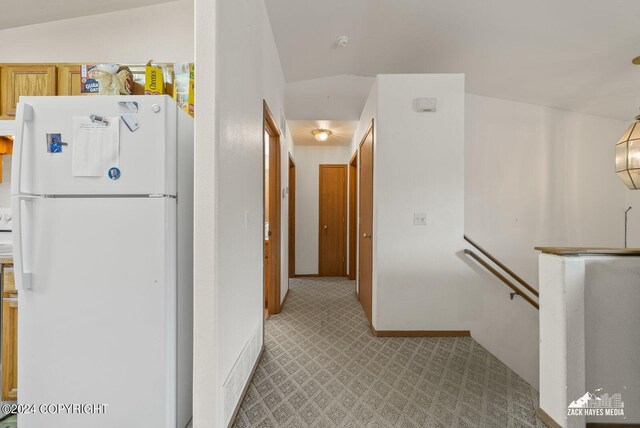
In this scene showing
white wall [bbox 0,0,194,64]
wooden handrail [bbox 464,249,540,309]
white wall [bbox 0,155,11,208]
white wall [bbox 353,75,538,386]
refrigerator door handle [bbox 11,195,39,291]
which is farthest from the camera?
white wall [bbox 353,75,538,386]

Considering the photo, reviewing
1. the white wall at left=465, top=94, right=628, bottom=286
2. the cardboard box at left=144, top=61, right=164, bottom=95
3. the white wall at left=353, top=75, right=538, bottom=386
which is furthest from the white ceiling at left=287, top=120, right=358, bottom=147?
the cardboard box at left=144, top=61, right=164, bottom=95

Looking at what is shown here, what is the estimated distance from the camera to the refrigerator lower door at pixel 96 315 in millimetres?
1371

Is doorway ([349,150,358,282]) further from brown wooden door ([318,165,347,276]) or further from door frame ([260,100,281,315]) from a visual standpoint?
door frame ([260,100,281,315])

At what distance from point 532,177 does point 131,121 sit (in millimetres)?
4824

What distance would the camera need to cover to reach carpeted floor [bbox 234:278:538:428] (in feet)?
5.49

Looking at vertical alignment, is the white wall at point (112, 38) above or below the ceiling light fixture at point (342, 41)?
below

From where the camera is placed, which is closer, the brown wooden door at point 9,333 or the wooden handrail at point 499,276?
the brown wooden door at point 9,333

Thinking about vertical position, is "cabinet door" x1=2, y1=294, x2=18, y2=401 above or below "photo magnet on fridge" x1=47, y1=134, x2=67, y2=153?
below

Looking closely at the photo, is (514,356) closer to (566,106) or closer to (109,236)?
(566,106)

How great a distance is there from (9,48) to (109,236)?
208 cm

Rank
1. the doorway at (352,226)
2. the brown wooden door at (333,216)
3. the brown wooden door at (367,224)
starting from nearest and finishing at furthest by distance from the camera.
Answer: the brown wooden door at (367,224) < the doorway at (352,226) < the brown wooden door at (333,216)

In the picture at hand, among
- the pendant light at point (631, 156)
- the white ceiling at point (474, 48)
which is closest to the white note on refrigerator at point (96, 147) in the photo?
the white ceiling at point (474, 48)

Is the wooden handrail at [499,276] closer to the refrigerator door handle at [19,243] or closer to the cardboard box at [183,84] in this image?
the cardboard box at [183,84]

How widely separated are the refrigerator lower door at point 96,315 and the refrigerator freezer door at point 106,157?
0.07 meters
